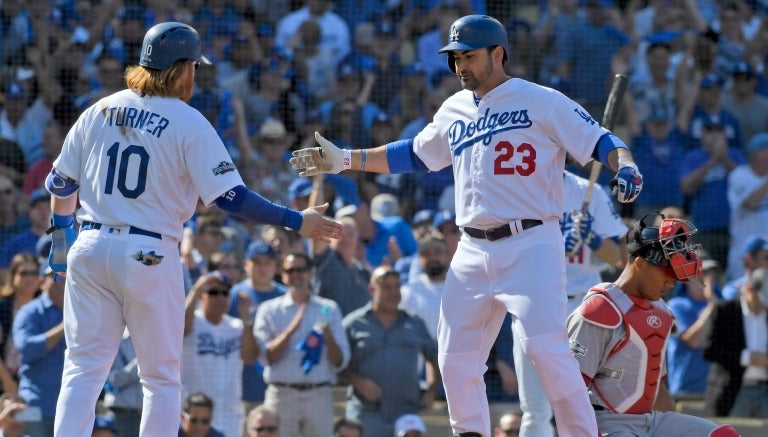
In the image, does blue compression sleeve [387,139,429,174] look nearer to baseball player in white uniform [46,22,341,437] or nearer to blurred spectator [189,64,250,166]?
baseball player in white uniform [46,22,341,437]

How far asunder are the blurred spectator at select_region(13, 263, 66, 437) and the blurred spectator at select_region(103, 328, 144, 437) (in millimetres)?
338

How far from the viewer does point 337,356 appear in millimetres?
9234

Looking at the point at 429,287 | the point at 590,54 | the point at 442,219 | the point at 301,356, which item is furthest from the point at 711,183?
the point at 301,356

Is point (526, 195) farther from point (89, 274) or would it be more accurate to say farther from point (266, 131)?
point (266, 131)

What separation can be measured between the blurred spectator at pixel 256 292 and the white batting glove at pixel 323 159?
11.9ft

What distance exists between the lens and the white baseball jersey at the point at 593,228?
7.83 metres

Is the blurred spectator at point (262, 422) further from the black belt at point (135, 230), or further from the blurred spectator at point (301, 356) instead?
the black belt at point (135, 230)

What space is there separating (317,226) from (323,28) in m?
8.05

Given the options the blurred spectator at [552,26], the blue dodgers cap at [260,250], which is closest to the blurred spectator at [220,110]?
the blue dodgers cap at [260,250]

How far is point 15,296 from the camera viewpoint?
9.56 meters

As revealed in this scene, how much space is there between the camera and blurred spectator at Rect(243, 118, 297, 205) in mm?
11570

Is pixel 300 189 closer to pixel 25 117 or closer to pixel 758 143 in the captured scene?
pixel 25 117

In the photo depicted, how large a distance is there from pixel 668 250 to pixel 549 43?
7.52 meters

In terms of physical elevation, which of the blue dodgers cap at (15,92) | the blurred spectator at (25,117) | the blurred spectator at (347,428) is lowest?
the blurred spectator at (347,428)
